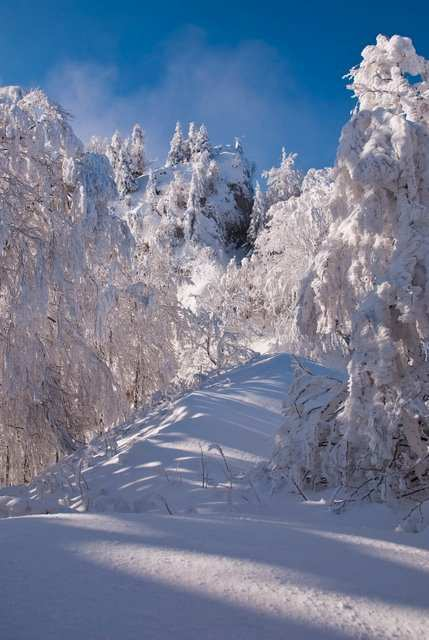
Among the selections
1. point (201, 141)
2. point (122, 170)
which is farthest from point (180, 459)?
point (201, 141)

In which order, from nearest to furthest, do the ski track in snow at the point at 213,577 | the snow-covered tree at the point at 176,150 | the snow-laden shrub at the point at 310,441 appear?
1. the ski track in snow at the point at 213,577
2. the snow-laden shrub at the point at 310,441
3. the snow-covered tree at the point at 176,150

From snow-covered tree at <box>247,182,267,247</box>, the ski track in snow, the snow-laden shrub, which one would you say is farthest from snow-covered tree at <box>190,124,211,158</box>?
the ski track in snow

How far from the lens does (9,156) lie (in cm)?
614

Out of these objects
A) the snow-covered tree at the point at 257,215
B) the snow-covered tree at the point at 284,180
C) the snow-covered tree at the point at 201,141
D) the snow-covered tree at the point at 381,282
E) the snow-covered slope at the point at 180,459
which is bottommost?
the snow-covered slope at the point at 180,459

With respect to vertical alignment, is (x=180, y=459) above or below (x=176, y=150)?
below

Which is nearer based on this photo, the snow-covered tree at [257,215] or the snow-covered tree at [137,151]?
the snow-covered tree at [257,215]

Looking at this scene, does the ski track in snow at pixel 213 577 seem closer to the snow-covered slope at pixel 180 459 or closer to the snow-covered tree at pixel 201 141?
the snow-covered slope at pixel 180 459

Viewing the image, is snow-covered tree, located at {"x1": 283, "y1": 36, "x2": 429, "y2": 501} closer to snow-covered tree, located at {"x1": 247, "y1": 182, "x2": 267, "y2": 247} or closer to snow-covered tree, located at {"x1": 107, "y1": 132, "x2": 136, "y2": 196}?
snow-covered tree, located at {"x1": 247, "y1": 182, "x2": 267, "y2": 247}

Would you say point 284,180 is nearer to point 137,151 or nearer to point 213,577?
point 137,151

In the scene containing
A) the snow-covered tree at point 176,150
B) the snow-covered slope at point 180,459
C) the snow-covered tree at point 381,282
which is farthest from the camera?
the snow-covered tree at point 176,150

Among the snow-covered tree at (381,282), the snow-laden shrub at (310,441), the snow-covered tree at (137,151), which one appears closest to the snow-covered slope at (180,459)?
the snow-laden shrub at (310,441)

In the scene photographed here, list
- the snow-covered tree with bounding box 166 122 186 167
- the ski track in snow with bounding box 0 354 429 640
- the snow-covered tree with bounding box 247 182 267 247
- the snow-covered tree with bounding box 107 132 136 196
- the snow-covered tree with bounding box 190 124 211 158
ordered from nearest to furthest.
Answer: the ski track in snow with bounding box 0 354 429 640
the snow-covered tree with bounding box 247 182 267 247
the snow-covered tree with bounding box 107 132 136 196
the snow-covered tree with bounding box 190 124 211 158
the snow-covered tree with bounding box 166 122 186 167

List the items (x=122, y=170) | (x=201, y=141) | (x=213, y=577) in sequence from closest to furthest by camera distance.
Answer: (x=213, y=577) → (x=122, y=170) → (x=201, y=141)

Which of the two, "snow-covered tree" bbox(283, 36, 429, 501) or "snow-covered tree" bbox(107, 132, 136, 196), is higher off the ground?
"snow-covered tree" bbox(107, 132, 136, 196)
